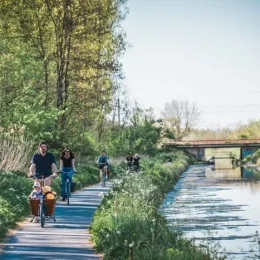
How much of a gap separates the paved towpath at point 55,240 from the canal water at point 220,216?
255 cm

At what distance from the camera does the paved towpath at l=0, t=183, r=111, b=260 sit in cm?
1426

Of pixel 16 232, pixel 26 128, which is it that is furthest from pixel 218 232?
pixel 26 128

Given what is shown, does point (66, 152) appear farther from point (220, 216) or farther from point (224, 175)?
point (224, 175)

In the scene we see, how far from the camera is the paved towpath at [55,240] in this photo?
14259 millimetres

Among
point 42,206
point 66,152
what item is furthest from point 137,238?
point 66,152

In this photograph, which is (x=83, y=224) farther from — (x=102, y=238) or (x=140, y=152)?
(x=140, y=152)

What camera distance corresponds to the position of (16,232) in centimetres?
1766

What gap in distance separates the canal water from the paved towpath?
8.37ft

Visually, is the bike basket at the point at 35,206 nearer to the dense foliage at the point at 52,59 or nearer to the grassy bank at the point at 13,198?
the grassy bank at the point at 13,198

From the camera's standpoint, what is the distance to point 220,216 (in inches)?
1196

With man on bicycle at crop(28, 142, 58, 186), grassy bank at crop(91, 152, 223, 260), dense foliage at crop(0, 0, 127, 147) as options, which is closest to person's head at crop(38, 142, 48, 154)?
man on bicycle at crop(28, 142, 58, 186)

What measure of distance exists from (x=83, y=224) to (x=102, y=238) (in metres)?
3.93

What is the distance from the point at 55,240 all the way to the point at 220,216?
50.2ft

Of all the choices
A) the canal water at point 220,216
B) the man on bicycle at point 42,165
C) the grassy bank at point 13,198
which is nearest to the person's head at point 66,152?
the grassy bank at point 13,198
